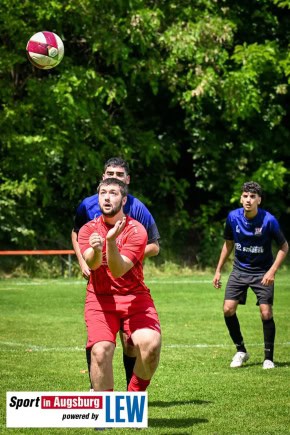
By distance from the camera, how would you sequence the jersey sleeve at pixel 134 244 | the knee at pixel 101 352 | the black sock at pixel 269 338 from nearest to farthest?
the knee at pixel 101 352 → the jersey sleeve at pixel 134 244 → the black sock at pixel 269 338

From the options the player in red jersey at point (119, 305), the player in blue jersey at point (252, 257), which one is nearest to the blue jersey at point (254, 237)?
the player in blue jersey at point (252, 257)

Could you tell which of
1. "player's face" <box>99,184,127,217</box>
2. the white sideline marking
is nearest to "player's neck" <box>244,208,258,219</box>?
the white sideline marking

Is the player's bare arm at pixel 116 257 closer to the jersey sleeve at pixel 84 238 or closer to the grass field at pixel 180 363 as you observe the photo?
the jersey sleeve at pixel 84 238

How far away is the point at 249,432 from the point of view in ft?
24.2

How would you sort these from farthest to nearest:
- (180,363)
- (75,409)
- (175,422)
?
(180,363) → (175,422) → (75,409)

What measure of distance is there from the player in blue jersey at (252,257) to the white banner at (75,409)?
4769mm

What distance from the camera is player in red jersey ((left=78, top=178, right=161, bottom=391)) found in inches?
287

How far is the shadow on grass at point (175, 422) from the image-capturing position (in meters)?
7.64

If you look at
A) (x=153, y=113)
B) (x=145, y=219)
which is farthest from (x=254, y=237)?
(x=153, y=113)

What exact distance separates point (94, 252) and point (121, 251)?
0.33 meters

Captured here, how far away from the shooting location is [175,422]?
7785 millimetres

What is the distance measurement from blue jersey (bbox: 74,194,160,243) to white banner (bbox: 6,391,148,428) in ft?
6.97

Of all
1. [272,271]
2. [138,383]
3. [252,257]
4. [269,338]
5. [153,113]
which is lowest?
[269,338]

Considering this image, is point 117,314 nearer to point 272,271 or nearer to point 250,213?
point 272,271
